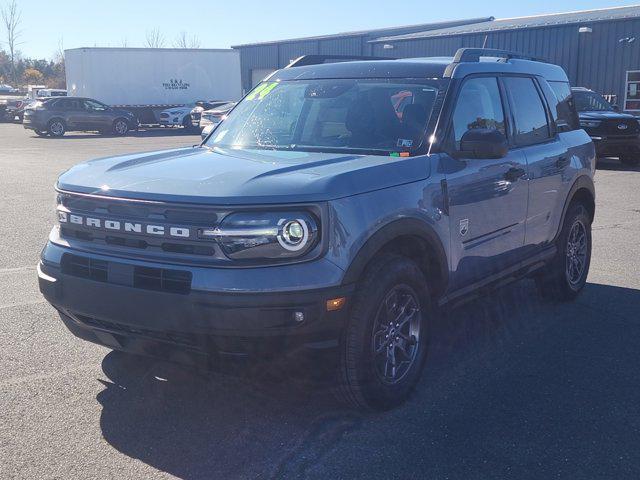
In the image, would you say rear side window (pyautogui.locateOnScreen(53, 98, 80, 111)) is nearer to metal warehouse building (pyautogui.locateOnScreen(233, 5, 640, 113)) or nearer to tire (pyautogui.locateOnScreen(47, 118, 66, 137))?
tire (pyautogui.locateOnScreen(47, 118, 66, 137))

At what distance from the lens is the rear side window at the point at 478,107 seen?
4.92 m

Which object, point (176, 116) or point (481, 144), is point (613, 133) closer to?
point (481, 144)

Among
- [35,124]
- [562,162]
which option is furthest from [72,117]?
[562,162]

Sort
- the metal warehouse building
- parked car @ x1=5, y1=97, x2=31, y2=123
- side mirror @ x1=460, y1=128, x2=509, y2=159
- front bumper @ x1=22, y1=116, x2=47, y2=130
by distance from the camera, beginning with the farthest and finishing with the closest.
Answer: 1. parked car @ x1=5, y1=97, x2=31, y2=123
2. front bumper @ x1=22, y1=116, x2=47, y2=130
3. the metal warehouse building
4. side mirror @ x1=460, y1=128, x2=509, y2=159

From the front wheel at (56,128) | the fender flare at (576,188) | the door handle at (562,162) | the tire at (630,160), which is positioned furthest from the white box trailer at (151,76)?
the door handle at (562,162)

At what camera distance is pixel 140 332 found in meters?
3.81

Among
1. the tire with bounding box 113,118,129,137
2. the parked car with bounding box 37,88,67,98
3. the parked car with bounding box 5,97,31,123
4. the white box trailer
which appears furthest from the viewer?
the parked car with bounding box 37,88,67,98

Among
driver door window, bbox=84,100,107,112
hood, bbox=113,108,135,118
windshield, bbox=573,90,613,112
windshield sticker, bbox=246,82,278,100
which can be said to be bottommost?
hood, bbox=113,108,135,118

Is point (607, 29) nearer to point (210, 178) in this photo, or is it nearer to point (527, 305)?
point (527, 305)

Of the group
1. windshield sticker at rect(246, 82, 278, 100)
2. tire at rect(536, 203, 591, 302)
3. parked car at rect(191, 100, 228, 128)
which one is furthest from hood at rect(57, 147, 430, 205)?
parked car at rect(191, 100, 228, 128)

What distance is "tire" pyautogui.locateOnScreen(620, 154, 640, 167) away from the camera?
59.4 feet

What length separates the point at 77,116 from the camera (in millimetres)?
31406

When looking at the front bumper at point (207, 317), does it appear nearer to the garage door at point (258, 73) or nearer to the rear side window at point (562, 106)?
the rear side window at point (562, 106)

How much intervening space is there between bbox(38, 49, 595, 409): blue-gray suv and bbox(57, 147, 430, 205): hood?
0.04ft
